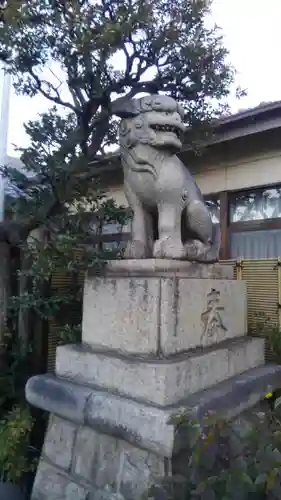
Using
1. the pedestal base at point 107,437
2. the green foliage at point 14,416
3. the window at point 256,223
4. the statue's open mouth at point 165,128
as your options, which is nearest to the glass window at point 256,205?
the window at point 256,223

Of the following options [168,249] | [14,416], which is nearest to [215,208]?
[168,249]

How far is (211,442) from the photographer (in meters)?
1.80

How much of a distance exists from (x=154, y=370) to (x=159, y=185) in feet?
4.18

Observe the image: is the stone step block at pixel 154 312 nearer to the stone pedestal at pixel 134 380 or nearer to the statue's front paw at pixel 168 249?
the stone pedestal at pixel 134 380

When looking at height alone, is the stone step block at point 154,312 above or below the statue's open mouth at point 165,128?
below

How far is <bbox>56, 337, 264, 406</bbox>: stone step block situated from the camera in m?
2.25

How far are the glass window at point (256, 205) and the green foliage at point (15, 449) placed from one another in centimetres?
434

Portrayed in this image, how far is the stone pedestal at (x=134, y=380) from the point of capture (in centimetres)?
222

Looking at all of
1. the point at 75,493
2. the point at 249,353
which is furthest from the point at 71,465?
the point at 249,353

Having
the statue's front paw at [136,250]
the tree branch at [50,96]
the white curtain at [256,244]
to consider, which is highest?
the tree branch at [50,96]

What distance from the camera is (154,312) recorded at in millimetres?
2375

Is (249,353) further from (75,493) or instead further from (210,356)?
(75,493)

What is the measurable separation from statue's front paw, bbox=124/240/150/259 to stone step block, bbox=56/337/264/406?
71 cm

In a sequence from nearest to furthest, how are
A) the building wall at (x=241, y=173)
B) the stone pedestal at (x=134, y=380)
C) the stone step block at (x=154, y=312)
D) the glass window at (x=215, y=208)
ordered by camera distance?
the stone pedestal at (x=134, y=380) < the stone step block at (x=154, y=312) < the building wall at (x=241, y=173) < the glass window at (x=215, y=208)
